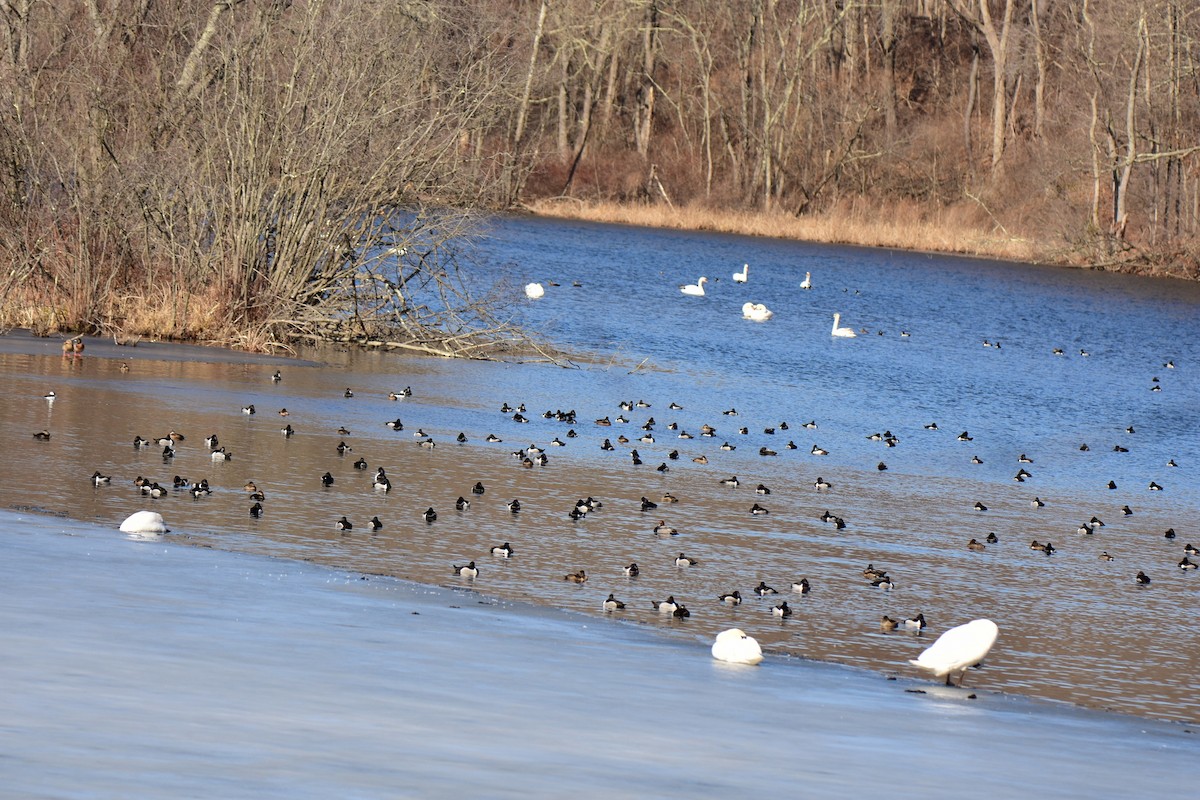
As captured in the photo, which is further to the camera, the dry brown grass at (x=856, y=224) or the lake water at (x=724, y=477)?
the dry brown grass at (x=856, y=224)

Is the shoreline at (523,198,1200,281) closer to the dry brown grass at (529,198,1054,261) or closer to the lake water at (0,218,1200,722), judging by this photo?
the dry brown grass at (529,198,1054,261)

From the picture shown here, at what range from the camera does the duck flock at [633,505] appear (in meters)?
10.4

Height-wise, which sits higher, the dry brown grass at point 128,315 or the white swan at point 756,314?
the white swan at point 756,314

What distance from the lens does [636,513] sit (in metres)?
13.1

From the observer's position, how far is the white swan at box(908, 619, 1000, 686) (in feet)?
27.6

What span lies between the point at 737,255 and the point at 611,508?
40.4 meters

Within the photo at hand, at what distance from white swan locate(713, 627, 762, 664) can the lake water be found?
902 millimetres

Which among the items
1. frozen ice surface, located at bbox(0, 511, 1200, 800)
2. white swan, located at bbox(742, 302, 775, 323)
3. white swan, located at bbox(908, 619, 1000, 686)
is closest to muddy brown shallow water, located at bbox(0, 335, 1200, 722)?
white swan, located at bbox(908, 619, 1000, 686)

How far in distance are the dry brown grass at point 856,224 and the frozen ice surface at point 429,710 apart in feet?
161

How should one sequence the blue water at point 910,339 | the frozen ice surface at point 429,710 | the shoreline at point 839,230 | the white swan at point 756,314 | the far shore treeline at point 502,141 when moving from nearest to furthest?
the frozen ice surface at point 429,710 → the far shore treeline at point 502,141 → the blue water at point 910,339 → the white swan at point 756,314 → the shoreline at point 839,230

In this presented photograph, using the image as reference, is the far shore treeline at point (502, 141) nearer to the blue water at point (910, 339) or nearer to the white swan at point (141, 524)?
the blue water at point (910, 339)

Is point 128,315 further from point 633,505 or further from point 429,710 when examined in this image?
point 429,710

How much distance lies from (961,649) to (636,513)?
4971mm

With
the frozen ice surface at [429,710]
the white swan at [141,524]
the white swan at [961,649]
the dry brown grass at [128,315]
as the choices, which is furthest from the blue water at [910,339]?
the frozen ice surface at [429,710]
